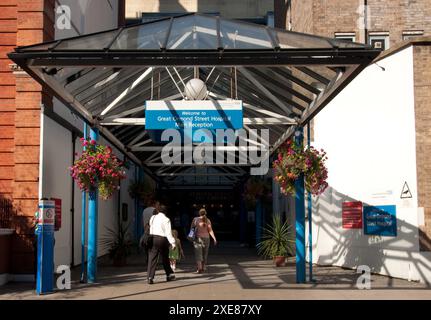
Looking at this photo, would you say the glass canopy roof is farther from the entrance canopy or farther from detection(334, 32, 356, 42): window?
detection(334, 32, 356, 42): window

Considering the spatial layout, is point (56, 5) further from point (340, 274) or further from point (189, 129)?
point (340, 274)

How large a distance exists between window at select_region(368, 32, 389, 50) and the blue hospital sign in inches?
407

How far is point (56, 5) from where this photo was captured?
15.4 meters

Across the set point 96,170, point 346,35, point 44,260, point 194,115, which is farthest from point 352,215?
point 44,260

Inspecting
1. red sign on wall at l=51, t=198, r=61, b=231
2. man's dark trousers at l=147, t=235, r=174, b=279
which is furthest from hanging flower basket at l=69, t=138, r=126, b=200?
red sign on wall at l=51, t=198, r=61, b=231

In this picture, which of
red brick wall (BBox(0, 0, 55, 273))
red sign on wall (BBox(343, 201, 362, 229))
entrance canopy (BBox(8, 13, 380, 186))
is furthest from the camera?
red sign on wall (BBox(343, 201, 362, 229))

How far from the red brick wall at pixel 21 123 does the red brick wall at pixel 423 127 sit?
890cm

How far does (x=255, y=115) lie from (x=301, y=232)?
14.9 ft

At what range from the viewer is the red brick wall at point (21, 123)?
1355 centimetres

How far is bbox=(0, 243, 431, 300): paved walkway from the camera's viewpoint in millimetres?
11219

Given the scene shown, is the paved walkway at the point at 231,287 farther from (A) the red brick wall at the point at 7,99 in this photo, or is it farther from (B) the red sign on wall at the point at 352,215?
(A) the red brick wall at the point at 7,99

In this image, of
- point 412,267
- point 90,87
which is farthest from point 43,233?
point 412,267
